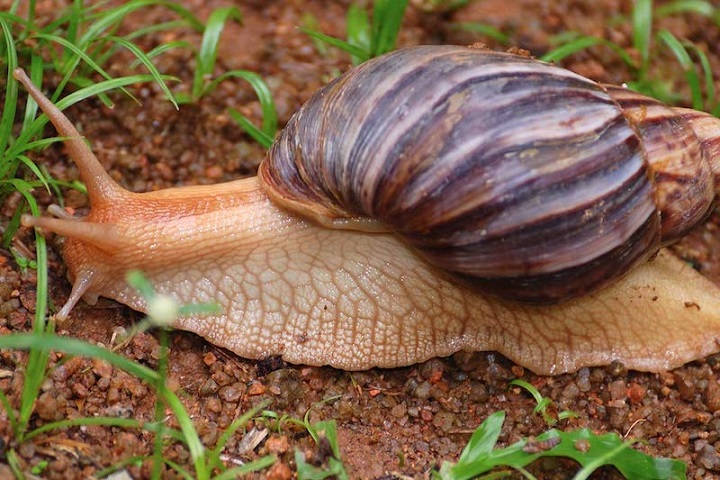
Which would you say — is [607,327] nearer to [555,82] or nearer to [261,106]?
[555,82]

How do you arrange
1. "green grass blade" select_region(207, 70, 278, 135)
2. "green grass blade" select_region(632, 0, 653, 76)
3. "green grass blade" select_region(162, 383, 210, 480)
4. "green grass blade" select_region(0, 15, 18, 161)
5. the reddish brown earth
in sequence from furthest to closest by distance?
"green grass blade" select_region(632, 0, 653, 76) → "green grass blade" select_region(207, 70, 278, 135) → "green grass blade" select_region(0, 15, 18, 161) → the reddish brown earth → "green grass blade" select_region(162, 383, 210, 480)

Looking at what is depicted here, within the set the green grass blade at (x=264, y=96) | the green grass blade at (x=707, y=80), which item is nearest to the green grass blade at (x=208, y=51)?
the green grass blade at (x=264, y=96)

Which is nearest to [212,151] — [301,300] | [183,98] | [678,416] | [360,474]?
[183,98]

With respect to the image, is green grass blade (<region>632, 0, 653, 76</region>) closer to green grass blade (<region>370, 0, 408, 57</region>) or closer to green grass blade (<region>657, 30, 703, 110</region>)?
green grass blade (<region>657, 30, 703, 110</region>)

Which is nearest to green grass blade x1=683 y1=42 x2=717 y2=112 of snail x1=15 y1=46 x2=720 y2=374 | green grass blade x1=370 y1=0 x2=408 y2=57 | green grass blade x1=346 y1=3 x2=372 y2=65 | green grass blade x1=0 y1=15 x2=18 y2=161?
snail x1=15 y1=46 x2=720 y2=374

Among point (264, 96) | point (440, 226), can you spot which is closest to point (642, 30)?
point (264, 96)

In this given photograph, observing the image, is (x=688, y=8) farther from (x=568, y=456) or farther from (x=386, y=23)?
(x=568, y=456)

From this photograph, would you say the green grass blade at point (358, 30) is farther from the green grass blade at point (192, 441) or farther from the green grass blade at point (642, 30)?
the green grass blade at point (192, 441)
